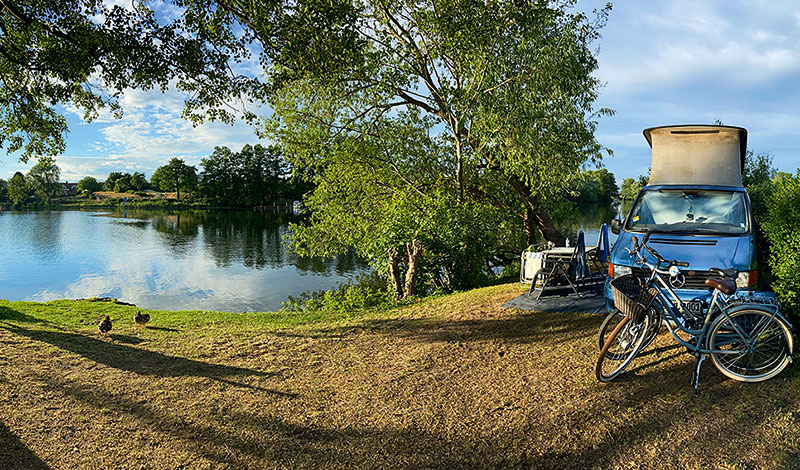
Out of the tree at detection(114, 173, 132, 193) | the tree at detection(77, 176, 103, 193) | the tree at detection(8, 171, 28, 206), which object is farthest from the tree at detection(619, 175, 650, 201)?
the tree at detection(77, 176, 103, 193)

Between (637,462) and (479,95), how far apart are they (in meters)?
10.6

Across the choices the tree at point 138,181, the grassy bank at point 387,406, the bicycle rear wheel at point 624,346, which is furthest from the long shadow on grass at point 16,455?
the tree at point 138,181

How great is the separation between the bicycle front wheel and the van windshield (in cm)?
193

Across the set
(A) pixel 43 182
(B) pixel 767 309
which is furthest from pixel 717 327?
(A) pixel 43 182

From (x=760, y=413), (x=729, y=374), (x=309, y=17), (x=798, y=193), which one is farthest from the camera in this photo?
(x=309, y=17)

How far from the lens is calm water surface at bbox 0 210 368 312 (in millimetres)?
20125

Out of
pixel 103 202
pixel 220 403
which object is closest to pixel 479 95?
pixel 220 403

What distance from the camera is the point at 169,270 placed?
2680 centimetres

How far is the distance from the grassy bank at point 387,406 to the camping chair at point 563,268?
1898 millimetres

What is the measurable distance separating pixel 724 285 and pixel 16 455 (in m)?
6.81

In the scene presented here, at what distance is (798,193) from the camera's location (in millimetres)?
5672

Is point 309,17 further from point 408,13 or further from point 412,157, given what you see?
point 412,157

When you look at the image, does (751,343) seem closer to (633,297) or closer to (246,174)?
(633,297)

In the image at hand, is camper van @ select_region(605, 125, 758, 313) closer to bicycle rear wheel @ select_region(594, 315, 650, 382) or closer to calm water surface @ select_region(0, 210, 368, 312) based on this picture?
bicycle rear wheel @ select_region(594, 315, 650, 382)
